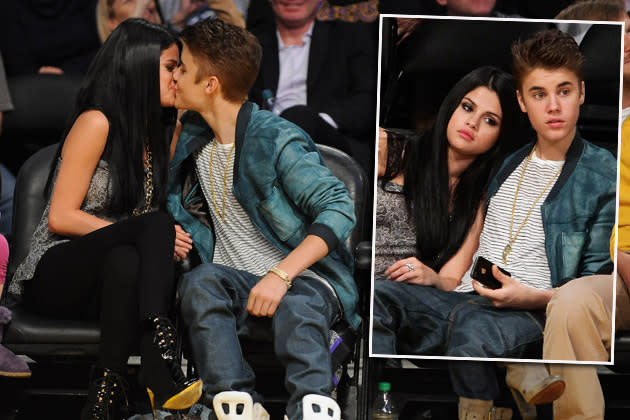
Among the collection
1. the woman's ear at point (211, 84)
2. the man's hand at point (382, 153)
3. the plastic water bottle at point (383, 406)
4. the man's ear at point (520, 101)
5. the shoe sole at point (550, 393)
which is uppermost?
the woman's ear at point (211, 84)

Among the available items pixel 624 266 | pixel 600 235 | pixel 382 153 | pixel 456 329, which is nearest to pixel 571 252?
pixel 600 235

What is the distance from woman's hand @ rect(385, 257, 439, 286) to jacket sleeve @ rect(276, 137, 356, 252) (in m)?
0.25

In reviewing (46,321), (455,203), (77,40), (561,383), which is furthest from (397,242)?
(77,40)

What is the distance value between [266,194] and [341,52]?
3.25 feet

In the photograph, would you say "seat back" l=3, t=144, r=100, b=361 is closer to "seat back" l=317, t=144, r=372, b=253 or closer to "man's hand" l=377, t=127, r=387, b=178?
"seat back" l=317, t=144, r=372, b=253

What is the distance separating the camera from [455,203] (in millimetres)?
3062

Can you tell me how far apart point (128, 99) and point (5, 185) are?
89 centimetres

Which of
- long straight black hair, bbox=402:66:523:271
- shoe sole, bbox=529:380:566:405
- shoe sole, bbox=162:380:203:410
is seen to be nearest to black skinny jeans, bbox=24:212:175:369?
shoe sole, bbox=162:380:203:410

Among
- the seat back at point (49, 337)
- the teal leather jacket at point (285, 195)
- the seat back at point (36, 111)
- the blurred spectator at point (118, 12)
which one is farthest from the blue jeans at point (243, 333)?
the blurred spectator at point (118, 12)

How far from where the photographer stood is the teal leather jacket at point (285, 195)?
9.50 ft

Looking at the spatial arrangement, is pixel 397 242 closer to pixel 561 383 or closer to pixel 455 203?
pixel 455 203

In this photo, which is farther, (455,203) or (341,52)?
(341,52)

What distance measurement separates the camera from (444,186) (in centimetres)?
306

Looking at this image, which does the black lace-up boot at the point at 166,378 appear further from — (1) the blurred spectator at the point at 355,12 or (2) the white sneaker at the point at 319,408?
(1) the blurred spectator at the point at 355,12
